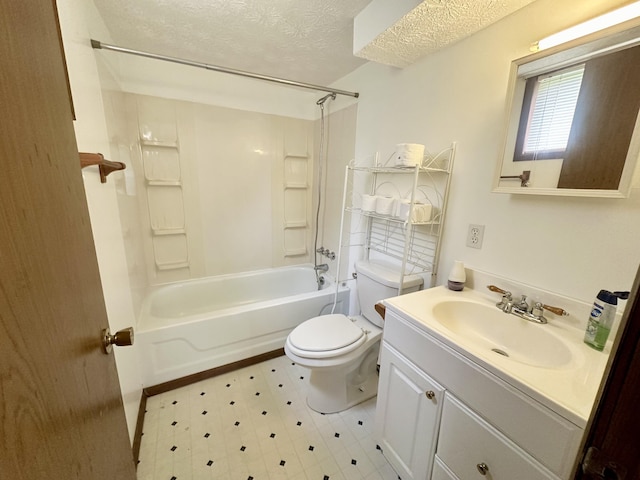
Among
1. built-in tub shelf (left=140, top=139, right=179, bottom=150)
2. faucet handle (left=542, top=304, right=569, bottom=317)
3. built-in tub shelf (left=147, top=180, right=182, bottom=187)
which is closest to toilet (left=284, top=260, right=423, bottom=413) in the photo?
faucet handle (left=542, top=304, right=569, bottom=317)

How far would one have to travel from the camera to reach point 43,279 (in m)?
0.43

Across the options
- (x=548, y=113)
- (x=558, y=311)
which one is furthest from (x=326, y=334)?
(x=548, y=113)

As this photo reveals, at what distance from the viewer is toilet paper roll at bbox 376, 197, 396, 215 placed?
61.9 inches

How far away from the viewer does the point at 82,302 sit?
579mm

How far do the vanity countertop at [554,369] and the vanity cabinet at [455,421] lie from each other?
0.8 inches

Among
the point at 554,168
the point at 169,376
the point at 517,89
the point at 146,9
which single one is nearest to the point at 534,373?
the point at 554,168

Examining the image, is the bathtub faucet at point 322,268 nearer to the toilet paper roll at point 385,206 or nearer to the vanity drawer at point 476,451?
the toilet paper roll at point 385,206

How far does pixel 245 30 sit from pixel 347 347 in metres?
2.06

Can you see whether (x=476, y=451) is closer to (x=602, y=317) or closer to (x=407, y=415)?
(x=407, y=415)

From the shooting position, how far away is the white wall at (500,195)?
0.90 meters

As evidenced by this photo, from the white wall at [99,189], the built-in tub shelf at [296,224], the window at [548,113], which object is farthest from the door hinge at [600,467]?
the built-in tub shelf at [296,224]

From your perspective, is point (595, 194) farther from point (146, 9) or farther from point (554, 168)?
point (146, 9)

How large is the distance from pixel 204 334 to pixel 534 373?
73.5 inches

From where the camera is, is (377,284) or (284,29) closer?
(284,29)
